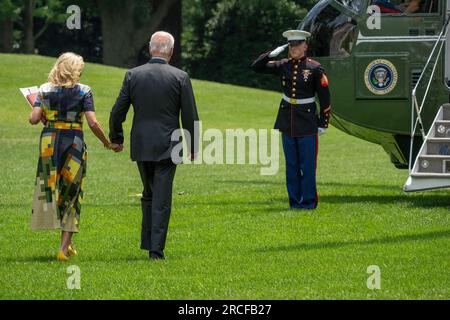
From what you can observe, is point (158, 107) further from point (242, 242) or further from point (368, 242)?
point (368, 242)

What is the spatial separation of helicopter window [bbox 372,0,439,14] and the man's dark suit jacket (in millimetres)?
4994

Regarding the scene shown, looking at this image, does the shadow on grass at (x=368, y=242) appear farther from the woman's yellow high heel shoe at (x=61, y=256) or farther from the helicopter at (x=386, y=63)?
the helicopter at (x=386, y=63)

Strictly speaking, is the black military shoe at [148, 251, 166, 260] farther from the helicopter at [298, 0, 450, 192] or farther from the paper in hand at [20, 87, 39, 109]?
the helicopter at [298, 0, 450, 192]

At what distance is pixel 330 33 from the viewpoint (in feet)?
51.4

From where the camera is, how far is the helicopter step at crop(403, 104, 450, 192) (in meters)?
13.2

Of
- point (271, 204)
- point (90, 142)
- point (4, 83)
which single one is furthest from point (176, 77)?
point (4, 83)

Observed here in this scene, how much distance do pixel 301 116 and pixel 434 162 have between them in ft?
5.69

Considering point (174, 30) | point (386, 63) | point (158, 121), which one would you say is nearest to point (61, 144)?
point (158, 121)

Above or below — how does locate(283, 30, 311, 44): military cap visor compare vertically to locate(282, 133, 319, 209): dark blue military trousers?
above

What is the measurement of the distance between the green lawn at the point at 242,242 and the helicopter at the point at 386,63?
3.22 feet

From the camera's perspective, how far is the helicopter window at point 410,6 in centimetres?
1501

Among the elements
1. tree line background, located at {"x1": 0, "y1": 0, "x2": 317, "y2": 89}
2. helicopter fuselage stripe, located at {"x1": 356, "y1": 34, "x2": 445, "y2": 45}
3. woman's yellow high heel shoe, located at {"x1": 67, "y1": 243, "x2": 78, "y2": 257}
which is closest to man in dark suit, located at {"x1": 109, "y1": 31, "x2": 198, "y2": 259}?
woman's yellow high heel shoe, located at {"x1": 67, "y1": 243, "x2": 78, "y2": 257}

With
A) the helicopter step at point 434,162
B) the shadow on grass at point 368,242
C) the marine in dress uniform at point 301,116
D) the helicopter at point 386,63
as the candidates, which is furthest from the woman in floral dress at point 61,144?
the helicopter at point 386,63
